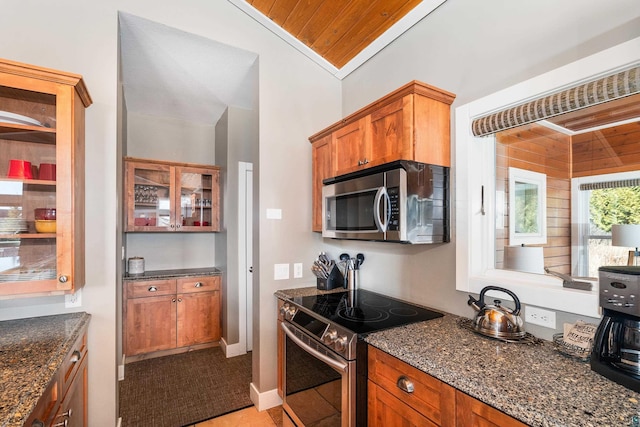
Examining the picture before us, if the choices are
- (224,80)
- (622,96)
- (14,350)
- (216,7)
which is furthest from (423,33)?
(14,350)

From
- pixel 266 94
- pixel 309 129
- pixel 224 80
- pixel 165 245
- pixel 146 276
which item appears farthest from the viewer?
pixel 165 245

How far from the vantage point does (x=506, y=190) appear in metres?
1.78

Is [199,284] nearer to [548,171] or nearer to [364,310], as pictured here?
[364,310]

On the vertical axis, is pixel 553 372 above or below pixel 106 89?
below

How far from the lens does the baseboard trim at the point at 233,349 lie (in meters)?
3.33

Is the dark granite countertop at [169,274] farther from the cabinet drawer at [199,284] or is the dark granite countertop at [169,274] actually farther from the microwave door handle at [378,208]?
the microwave door handle at [378,208]

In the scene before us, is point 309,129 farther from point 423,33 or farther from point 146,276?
point 146,276

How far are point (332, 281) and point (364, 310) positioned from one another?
24.0 inches

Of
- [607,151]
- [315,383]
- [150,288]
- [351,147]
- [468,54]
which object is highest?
[468,54]

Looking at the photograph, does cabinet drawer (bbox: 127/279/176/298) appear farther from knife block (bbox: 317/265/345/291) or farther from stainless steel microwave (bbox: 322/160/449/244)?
stainless steel microwave (bbox: 322/160/449/244)

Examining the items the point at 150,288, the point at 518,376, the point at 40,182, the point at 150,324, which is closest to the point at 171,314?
the point at 150,324

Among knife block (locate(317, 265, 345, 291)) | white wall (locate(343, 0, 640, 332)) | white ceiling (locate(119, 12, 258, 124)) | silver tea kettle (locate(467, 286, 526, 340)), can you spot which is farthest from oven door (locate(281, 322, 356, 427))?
white ceiling (locate(119, 12, 258, 124))

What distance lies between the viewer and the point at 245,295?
11.3 feet

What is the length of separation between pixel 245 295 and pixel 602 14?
11.2ft
